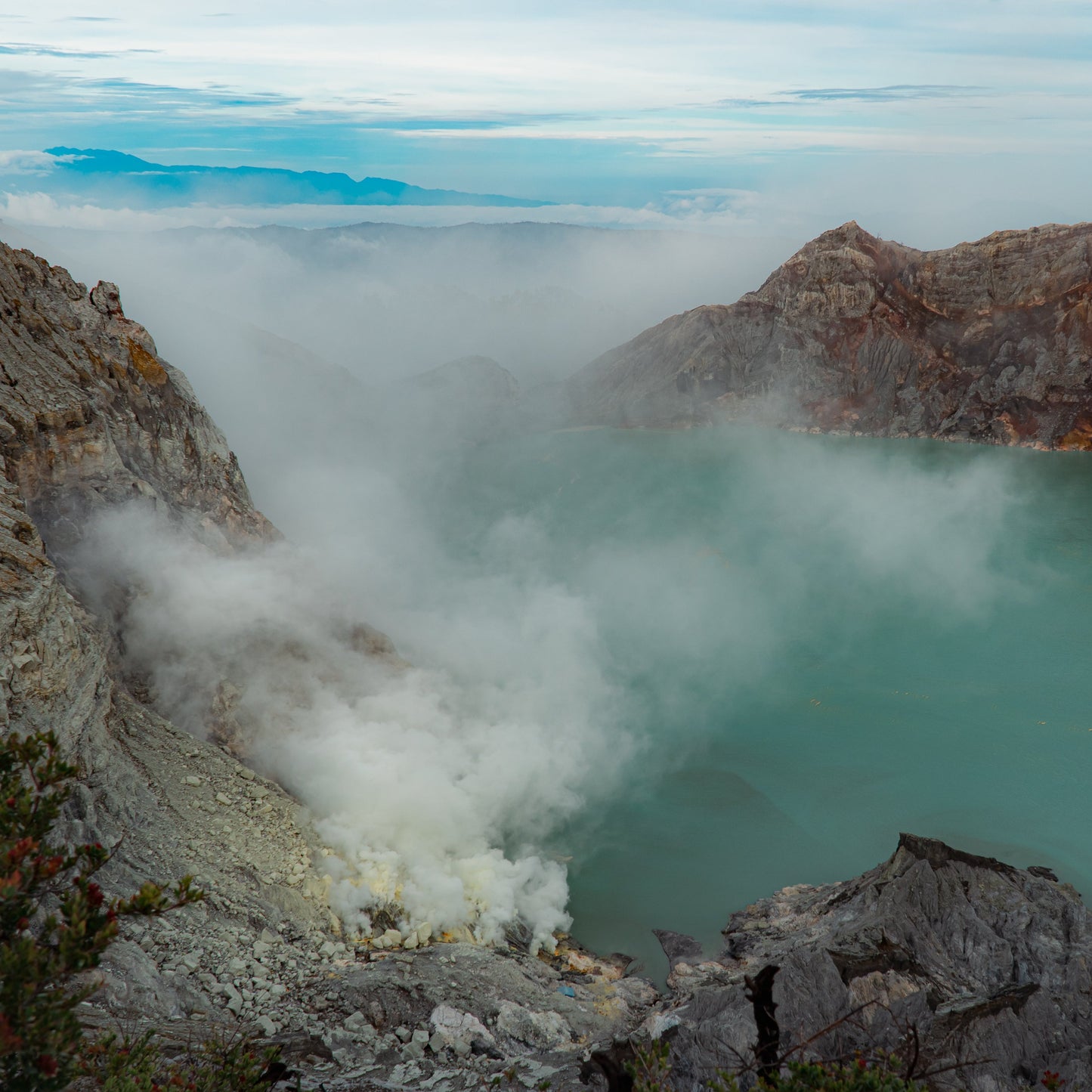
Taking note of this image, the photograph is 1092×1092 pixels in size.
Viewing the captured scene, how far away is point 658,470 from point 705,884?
55.1 m

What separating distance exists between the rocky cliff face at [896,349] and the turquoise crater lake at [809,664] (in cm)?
1139

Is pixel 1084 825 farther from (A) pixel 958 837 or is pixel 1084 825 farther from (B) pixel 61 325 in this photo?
(B) pixel 61 325

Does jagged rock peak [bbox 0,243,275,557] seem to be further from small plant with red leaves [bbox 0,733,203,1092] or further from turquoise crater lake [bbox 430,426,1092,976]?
small plant with red leaves [bbox 0,733,203,1092]

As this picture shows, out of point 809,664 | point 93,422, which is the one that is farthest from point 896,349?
point 93,422

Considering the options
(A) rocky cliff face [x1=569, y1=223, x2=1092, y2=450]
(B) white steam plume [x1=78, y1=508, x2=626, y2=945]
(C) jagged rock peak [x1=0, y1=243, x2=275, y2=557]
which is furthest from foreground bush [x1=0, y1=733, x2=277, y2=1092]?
(A) rocky cliff face [x1=569, y1=223, x2=1092, y2=450]

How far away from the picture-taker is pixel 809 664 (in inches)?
1534

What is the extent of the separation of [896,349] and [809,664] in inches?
2439

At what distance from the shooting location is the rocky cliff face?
269ft

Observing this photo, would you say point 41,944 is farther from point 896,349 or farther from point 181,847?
point 896,349

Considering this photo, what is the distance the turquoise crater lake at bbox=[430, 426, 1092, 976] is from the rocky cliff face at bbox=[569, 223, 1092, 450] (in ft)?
37.4

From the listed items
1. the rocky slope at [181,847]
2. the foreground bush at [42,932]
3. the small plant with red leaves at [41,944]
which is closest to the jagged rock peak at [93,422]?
the rocky slope at [181,847]

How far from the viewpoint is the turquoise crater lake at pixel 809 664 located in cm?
2580

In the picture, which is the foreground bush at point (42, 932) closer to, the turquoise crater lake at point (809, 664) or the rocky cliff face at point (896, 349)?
the turquoise crater lake at point (809, 664)

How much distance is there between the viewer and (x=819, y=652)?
132 feet
